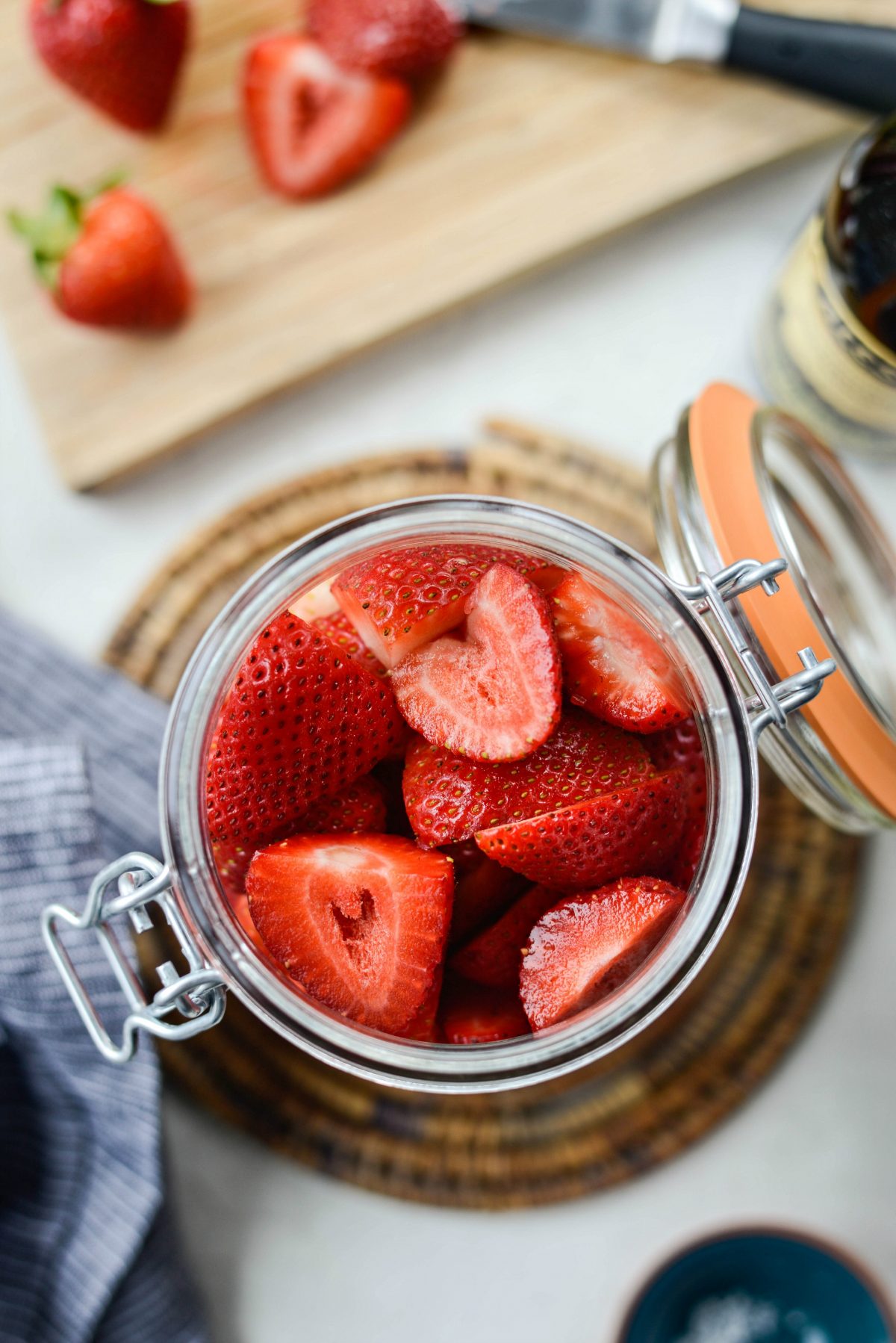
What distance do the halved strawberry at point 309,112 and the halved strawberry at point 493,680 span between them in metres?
0.44

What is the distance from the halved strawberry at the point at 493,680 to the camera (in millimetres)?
480

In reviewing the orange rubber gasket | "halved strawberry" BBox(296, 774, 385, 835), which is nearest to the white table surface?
the orange rubber gasket

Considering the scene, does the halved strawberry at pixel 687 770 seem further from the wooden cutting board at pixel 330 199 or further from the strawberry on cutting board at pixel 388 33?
the strawberry on cutting board at pixel 388 33

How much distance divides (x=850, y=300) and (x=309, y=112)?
16.5 inches

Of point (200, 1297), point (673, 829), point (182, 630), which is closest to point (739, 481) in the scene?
point (673, 829)

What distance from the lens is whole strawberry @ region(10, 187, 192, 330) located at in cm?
73

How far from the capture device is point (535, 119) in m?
0.79

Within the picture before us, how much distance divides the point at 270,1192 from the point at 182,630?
0.41 m

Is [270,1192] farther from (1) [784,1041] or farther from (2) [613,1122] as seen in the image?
(1) [784,1041]

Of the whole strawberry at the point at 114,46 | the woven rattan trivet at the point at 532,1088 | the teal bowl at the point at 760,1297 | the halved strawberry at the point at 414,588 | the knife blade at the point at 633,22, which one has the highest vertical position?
the whole strawberry at the point at 114,46

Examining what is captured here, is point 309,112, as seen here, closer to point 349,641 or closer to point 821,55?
point 821,55

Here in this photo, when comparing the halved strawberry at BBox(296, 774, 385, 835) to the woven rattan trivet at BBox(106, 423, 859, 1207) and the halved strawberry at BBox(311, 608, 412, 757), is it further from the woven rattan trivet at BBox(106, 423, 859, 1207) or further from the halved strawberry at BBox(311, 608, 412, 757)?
the woven rattan trivet at BBox(106, 423, 859, 1207)

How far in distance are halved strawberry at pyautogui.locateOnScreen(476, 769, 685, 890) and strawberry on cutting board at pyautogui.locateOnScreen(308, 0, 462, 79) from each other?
0.58m

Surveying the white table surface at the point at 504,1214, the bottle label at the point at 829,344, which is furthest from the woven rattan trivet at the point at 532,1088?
the bottle label at the point at 829,344
